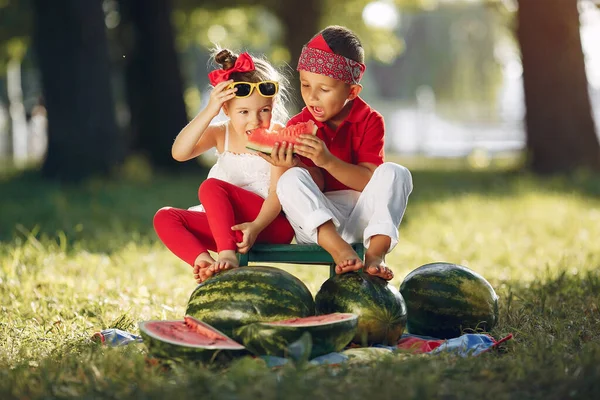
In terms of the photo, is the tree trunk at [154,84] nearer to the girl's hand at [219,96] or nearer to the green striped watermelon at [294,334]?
the girl's hand at [219,96]

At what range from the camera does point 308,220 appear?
4.35m

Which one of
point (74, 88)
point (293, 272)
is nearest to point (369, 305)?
point (293, 272)

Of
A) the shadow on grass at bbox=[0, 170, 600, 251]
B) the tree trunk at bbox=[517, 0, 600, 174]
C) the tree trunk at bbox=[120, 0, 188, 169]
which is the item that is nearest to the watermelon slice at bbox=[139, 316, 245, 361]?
the shadow on grass at bbox=[0, 170, 600, 251]

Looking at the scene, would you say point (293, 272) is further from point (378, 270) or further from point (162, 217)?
point (378, 270)

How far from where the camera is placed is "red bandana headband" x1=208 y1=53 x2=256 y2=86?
462 cm

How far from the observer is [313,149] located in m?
4.29

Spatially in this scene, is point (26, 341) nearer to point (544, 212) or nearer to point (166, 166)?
point (544, 212)

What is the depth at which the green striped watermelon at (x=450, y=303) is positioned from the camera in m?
4.43

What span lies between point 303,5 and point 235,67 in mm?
17859

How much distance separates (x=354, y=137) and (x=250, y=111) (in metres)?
0.57

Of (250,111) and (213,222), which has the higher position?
(250,111)

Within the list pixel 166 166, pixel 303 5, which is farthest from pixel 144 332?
pixel 303 5

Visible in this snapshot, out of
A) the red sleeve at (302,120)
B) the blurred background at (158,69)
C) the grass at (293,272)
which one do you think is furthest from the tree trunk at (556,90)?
the red sleeve at (302,120)

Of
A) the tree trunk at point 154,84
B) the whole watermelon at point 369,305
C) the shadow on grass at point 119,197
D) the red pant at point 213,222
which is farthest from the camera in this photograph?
the tree trunk at point 154,84
